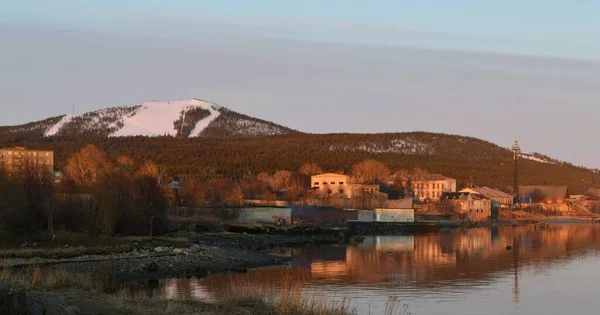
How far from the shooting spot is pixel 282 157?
163625mm

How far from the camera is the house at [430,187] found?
137 metres

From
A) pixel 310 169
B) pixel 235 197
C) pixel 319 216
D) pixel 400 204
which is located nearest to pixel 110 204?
pixel 319 216

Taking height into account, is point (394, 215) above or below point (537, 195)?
below

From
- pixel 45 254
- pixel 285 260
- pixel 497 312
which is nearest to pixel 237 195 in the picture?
pixel 285 260

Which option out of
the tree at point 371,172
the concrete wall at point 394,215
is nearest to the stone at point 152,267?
the concrete wall at point 394,215

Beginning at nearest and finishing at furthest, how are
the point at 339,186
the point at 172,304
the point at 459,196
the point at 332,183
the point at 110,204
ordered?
the point at 172,304 < the point at 110,204 < the point at 459,196 < the point at 339,186 < the point at 332,183

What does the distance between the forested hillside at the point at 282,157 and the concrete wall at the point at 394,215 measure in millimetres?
43106

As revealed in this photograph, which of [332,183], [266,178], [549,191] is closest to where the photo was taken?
[332,183]

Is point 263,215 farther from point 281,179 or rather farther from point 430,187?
point 430,187

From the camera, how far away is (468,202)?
117312 millimetres

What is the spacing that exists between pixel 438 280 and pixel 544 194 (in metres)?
128

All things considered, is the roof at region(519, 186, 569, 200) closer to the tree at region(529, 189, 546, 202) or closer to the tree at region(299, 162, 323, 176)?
the tree at region(529, 189, 546, 202)

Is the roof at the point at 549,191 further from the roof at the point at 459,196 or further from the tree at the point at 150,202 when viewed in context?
the tree at the point at 150,202

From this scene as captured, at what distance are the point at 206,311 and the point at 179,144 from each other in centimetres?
16563
